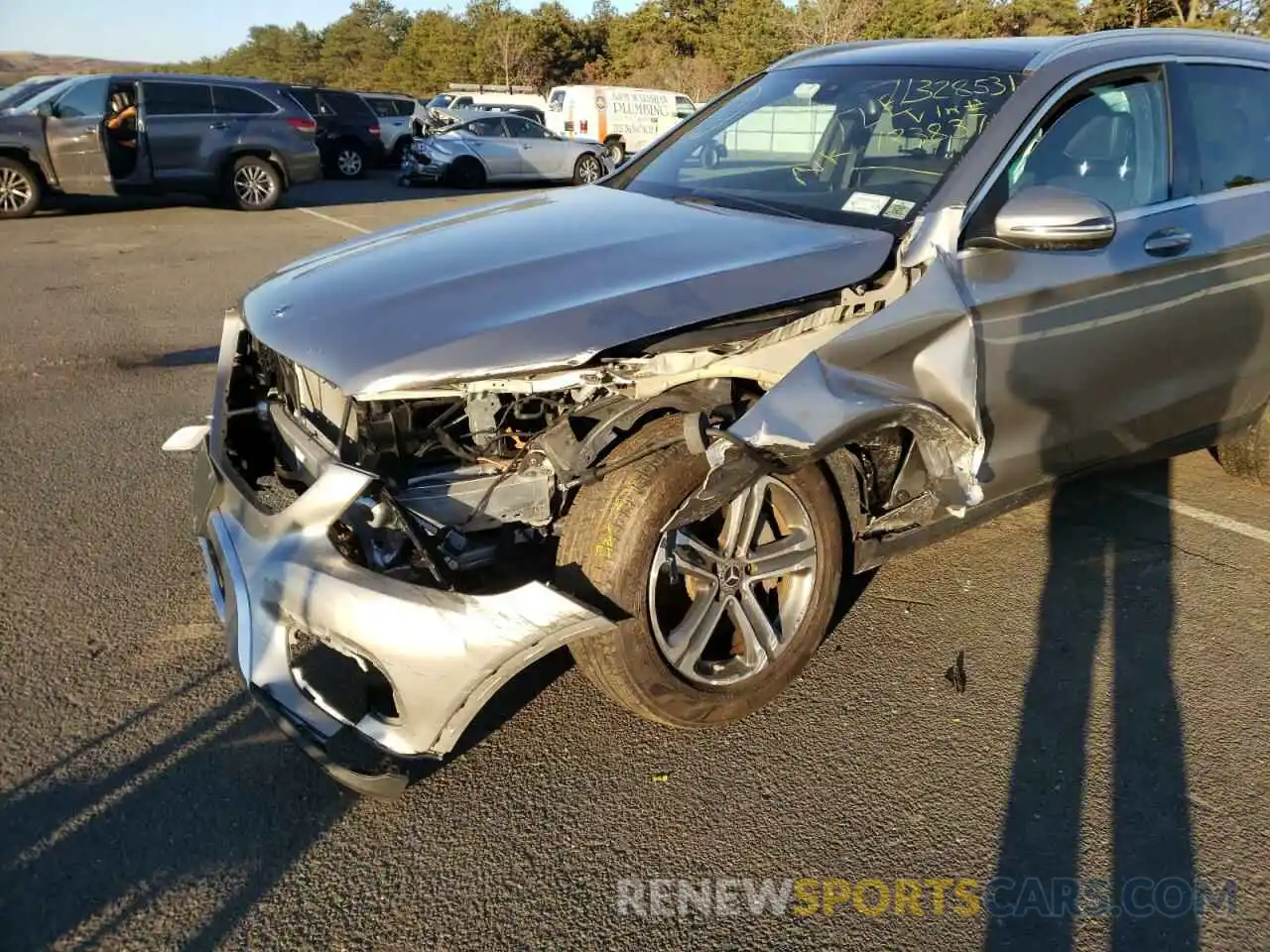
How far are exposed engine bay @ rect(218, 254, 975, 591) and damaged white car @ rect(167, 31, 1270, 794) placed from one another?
1 cm

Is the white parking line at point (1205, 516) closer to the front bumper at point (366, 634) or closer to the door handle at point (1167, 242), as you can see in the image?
the door handle at point (1167, 242)

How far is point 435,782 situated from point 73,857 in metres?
0.85

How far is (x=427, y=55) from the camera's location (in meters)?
57.6

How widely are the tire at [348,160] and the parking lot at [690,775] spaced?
17509mm

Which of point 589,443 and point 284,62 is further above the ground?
point 284,62

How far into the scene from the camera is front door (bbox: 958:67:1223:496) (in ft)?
9.75

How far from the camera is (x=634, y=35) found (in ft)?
173

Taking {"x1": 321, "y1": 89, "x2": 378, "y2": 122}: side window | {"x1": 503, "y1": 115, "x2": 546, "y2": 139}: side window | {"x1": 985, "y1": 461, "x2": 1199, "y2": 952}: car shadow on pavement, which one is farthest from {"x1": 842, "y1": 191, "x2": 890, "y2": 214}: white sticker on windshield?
{"x1": 321, "y1": 89, "x2": 378, "y2": 122}: side window

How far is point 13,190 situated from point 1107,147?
13458 mm

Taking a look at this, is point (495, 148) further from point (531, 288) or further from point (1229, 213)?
point (531, 288)

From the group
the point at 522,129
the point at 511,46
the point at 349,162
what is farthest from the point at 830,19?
the point at 511,46

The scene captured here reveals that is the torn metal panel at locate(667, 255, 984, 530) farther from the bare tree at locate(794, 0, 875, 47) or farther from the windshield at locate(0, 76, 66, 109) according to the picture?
the bare tree at locate(794, 0, 875, 47)

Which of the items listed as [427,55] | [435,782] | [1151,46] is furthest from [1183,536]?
[427,55]

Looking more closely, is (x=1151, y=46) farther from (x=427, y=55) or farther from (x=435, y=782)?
(x=427, y=55)
